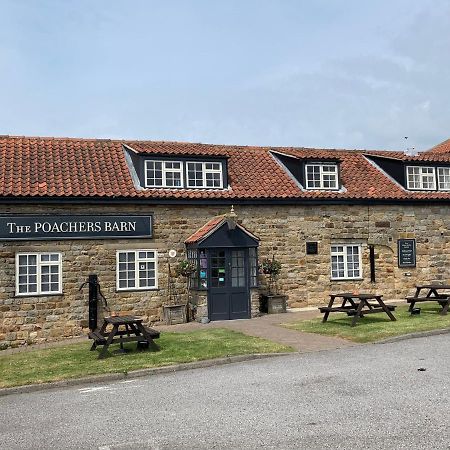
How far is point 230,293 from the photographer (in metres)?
18.0

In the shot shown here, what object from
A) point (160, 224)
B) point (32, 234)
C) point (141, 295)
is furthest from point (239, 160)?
point (32, 234)

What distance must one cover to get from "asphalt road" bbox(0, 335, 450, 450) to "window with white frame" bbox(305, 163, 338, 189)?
10788 mm

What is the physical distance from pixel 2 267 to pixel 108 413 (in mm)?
9896

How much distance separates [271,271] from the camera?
1883 centimetres

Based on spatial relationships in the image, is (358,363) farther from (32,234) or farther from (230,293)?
(32,234)

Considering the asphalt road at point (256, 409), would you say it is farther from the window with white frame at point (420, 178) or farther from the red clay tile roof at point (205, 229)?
the window with white frame at point (420, 178)

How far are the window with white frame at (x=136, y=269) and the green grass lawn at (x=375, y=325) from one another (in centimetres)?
484

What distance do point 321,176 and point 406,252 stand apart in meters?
4.51

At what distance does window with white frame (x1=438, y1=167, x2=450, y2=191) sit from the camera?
2266 centimetres

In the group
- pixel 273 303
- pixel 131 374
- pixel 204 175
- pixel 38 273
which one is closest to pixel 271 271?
pixel 273 303

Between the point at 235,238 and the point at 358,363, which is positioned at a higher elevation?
the point at 235,238

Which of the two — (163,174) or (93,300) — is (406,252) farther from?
(93,300)

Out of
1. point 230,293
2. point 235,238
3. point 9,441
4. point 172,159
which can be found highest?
point 172,159

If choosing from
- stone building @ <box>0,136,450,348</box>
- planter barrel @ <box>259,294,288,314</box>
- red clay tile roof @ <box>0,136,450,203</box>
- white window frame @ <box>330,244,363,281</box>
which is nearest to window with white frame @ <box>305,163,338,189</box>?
stone building @ <box>0,136,450,348</box>
